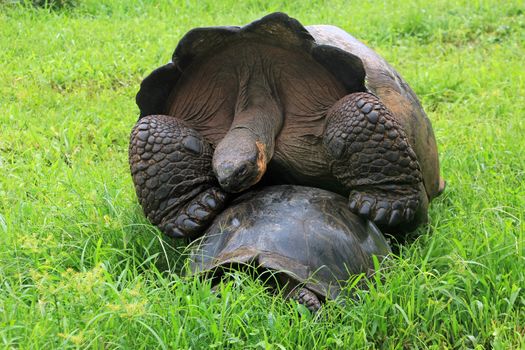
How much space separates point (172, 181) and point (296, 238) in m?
0.61

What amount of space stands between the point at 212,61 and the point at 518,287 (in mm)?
1554

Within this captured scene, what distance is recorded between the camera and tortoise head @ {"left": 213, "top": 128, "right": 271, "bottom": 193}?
3111 mm

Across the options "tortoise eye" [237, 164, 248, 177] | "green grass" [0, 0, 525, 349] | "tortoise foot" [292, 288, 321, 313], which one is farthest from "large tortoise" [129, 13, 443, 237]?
"tortoise foot" [292, 288, 321, 313]

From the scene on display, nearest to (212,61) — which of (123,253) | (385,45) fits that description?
(123,253)

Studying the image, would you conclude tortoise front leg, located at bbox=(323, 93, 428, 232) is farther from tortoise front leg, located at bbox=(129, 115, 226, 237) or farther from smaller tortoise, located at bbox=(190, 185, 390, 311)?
tortoise front leg, located at bbox=(129, 115, 226, 237)

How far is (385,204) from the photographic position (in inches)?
129

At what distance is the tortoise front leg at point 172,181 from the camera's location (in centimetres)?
336

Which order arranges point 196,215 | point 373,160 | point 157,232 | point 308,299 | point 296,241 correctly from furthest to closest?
point 157,232 < point 196,215 < point 373,160 < point 296,241 < point 308,299

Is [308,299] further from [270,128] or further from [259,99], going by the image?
[259,99]

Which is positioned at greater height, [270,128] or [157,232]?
[270,128]

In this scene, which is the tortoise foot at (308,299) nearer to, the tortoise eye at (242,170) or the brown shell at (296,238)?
the brown shell at (296,238)

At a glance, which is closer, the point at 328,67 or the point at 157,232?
the point at 328,67

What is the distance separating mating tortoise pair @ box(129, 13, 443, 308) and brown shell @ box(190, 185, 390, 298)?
0.07m

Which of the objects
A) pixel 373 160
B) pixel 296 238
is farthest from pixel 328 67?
pixel 296 238
